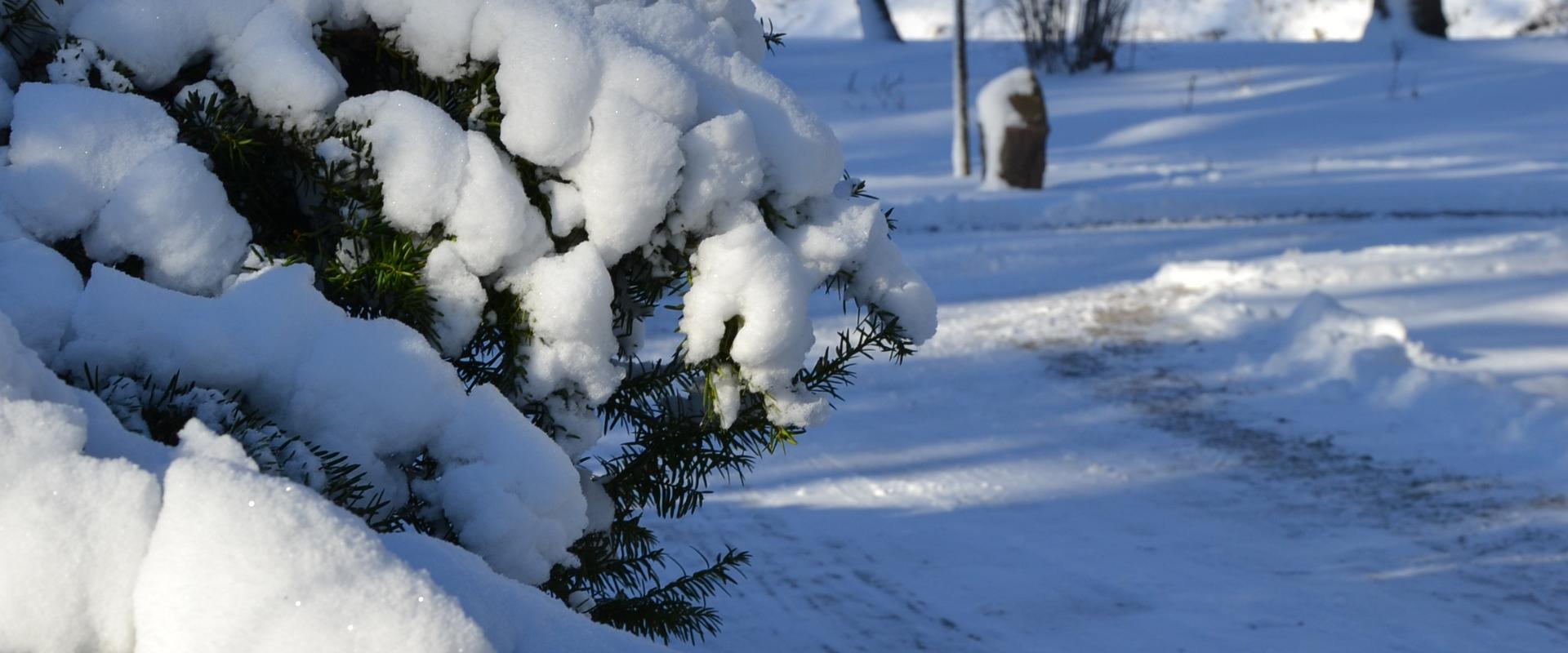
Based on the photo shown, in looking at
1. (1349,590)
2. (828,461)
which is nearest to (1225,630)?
(1349,590)

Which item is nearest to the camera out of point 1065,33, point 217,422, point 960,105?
point 217,422

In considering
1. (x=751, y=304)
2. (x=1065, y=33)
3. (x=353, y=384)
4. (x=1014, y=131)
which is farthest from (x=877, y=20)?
(x=353, y=384)

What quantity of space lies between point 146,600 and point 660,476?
1131 mm

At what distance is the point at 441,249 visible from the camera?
1.98 m

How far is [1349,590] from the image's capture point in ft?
14.1

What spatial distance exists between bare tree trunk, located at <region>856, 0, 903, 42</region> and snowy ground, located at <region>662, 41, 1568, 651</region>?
1118 centimetres

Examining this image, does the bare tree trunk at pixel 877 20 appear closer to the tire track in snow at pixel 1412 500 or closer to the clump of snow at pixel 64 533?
the tire track in snow at pixel 1412 500

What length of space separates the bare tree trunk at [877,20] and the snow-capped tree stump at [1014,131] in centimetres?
970

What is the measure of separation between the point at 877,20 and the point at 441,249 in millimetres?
22465

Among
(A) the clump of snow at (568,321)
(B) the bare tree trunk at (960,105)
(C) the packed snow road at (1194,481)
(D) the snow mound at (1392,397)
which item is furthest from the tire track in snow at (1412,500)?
(B) the bare tree trunk at (960,105)

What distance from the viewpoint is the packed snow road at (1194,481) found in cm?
409

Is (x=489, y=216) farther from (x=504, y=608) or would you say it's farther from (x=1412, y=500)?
(x=1412, y=500)

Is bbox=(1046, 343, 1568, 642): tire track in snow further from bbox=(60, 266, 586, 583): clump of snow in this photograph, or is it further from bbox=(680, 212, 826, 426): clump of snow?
bbox=(60, 266, 586, 583): clump of snow

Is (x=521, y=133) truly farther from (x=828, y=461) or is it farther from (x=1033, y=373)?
(x=1033, y=373)
